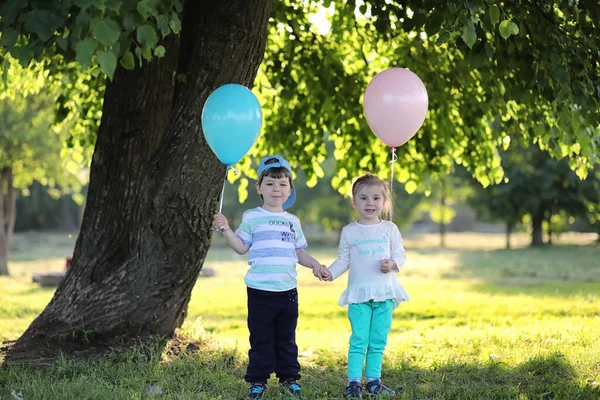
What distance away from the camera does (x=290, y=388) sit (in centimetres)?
471

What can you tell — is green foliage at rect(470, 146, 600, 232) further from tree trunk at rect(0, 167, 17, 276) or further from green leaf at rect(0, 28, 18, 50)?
green leaf at rect(0, 28, 18, 50)

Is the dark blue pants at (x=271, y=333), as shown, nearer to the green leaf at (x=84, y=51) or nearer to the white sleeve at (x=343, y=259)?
the white sleeve at (x=343, y=259)

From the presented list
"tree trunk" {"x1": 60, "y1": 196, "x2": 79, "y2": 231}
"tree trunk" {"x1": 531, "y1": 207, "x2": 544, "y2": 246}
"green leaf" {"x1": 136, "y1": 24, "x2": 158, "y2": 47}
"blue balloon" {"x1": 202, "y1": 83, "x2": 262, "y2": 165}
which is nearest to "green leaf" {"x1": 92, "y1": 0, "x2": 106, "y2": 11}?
"green leaf" {"x1": 136, "y1": 24, "x2": 158, "y2": 47}

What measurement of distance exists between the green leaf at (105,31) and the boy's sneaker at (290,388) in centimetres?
245

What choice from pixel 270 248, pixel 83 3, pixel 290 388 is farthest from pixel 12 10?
pixel 290 388

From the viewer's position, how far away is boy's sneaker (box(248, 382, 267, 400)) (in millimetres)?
4570

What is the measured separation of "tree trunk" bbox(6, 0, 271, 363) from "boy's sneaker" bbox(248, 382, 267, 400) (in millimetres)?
1524

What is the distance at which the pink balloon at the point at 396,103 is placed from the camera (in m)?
5.13

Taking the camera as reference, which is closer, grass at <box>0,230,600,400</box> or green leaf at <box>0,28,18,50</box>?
green leaf at <box>0,28,18,50</box>

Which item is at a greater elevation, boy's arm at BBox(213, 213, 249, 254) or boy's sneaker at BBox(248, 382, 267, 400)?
boy's arm at BBox(213, 213, 249, 254)

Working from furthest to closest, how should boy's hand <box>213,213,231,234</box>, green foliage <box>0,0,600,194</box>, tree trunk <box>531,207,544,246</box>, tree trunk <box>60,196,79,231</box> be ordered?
tree trunk <box>60,196,79,231</box>
tree trunk <box>531,207,544,246</box>
green foliage <box>0,0,600,194</box>
boy's hand <box>213,213,231,234</box>

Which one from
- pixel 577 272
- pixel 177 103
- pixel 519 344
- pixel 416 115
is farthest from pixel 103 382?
pixel 577 272

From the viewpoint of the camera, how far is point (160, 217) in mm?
5656

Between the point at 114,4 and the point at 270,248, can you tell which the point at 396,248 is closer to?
the point at 270,248
